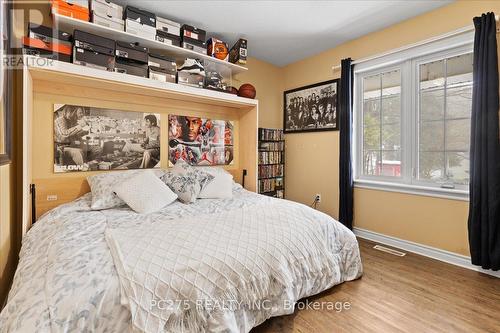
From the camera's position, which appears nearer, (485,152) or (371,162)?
(485,152)

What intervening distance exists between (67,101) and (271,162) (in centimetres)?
263

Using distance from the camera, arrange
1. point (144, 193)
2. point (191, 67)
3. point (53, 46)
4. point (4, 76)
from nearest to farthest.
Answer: point (4, 76) → point (53, 46) → point (144, 193) → point (191, 67)

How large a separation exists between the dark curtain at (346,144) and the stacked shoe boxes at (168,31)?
6.81 ft

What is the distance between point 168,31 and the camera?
263 cm

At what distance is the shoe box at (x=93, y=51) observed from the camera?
2109 millimetres

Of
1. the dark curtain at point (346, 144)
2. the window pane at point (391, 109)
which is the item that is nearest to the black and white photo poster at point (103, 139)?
the dark curtain at point (346, 144)

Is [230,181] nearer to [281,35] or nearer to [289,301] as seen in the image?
[289,301]

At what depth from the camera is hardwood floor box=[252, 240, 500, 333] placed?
158 centimetres

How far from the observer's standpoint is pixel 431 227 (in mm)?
2664

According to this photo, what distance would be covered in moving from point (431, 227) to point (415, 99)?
141 cm

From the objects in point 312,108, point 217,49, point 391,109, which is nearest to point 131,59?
point 217,49

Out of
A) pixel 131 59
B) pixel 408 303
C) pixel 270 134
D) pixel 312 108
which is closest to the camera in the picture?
pixel 408 303

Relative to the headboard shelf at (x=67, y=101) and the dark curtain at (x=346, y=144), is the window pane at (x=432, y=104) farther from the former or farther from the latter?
the headboard shelf at (x=67, y=101)

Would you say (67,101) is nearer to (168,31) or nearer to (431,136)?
(168,31)
